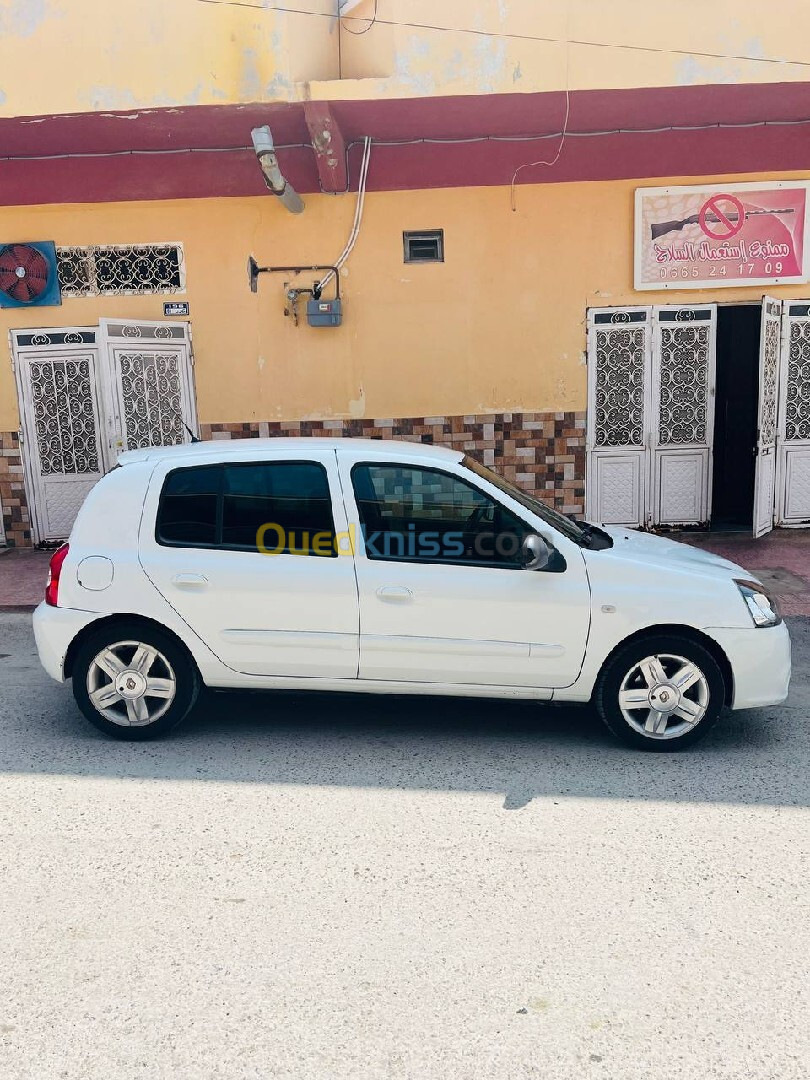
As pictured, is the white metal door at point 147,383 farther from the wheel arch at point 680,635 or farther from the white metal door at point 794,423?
the white metal door at point 794,423

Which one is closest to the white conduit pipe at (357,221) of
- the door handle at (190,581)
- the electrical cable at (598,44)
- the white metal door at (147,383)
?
the electrical cable at (598,44)

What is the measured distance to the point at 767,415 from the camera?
9836 millimetres

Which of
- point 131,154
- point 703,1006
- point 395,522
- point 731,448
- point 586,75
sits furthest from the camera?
point 731,448

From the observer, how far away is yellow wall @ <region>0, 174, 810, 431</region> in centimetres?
968

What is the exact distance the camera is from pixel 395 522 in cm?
482

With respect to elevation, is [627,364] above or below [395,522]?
above

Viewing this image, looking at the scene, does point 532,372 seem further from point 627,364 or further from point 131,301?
point 131,301

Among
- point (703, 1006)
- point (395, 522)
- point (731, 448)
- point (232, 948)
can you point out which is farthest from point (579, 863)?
point (731, 448)

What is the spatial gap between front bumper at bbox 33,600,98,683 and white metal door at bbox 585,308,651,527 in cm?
652

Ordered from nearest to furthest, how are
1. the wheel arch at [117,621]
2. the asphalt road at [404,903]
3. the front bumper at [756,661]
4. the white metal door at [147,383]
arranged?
the asphalt road at [404,903] → the front bumper at [756,661] → the wheel arch at [117,621] → the white metal door at [147,383]

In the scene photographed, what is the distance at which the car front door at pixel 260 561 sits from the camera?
4.78 meters

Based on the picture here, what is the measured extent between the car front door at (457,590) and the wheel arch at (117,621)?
987 millimetres

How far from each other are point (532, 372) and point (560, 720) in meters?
5.47

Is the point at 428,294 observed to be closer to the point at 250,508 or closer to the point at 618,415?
the point at 618,415
